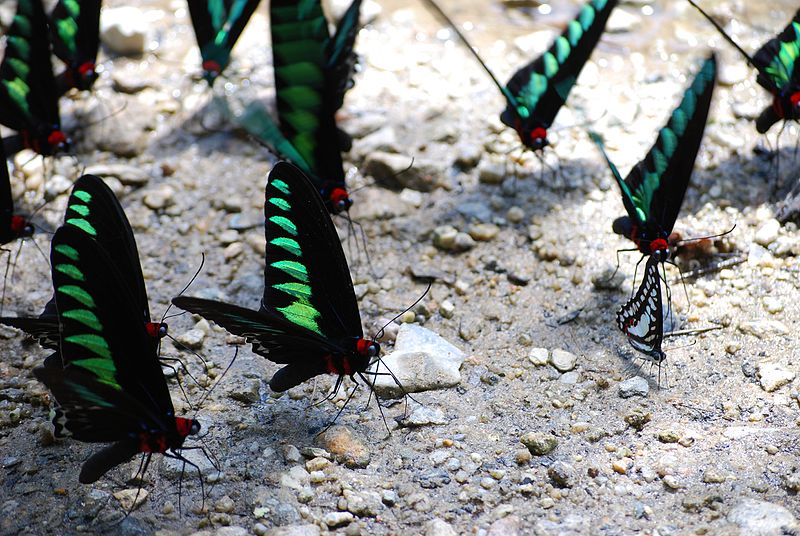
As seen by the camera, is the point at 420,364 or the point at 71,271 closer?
the point at 71,271

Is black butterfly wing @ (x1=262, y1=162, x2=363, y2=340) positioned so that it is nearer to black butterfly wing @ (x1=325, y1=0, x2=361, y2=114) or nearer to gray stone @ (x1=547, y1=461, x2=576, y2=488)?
gray stone @ (x1=547, y1=461, x2=576, y2=488)

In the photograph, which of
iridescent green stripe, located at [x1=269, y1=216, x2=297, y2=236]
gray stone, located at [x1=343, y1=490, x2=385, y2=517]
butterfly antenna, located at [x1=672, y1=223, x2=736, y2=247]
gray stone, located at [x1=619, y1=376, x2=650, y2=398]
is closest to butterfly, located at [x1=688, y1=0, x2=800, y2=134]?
butterfly antenna, located at [x1=672, y1=223, x2=736, y2=247]

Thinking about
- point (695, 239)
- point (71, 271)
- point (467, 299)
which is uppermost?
point (71, 271)

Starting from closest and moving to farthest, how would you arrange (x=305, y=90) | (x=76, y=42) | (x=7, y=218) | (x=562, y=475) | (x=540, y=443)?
1. (x=562, y=475)
2. (x=540, y=443)
3. (x=7, y=218)
4. (x=305, y=90)
5. (x=76, y=42)

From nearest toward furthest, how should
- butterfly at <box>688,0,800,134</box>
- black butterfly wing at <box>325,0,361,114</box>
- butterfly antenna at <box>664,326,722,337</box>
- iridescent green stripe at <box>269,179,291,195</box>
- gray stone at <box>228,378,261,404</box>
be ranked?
iridescent green stripe at <box>269,179,291,195</box>
gray stone at <box>228,378,261,404</box>
butterfly antenna at <box>664,326,722,337</box>
butterfly at <box>688,0,800,134</box>
black butterfly wing at <box>325,0,361,114</box>

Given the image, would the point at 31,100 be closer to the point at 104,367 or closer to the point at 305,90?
the point at 305,90

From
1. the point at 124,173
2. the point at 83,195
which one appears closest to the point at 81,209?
the point at 83,195

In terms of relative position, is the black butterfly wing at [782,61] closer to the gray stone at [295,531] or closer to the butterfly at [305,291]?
the butterfly at [305,291]
